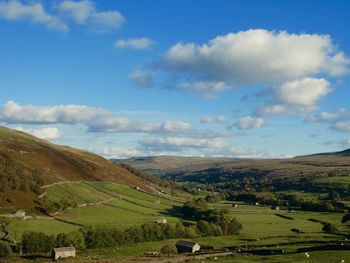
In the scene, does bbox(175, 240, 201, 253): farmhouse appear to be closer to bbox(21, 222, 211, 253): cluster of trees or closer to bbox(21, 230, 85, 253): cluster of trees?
bbox(21, 222, 211, 253): cluster of trees

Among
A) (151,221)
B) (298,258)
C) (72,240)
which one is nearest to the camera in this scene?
(298,258)

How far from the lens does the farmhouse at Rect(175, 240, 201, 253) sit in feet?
386

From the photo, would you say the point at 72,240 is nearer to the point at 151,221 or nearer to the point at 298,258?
the point at 151,221

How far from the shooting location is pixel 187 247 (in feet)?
392

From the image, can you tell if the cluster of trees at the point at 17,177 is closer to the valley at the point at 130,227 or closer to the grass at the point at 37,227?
the valley at the point at 130,227

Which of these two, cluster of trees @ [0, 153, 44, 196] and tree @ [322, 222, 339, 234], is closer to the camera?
tree @ [322, 222, 339, 234]

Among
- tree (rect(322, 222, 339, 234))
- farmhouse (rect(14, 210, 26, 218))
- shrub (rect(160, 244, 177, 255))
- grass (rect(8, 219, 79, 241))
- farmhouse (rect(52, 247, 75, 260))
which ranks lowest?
tree (rect(322, 222, 339, 234))

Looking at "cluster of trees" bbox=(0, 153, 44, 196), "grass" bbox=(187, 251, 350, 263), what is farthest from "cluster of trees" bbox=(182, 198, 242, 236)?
"cluster of trees" bbox=(0, 153, 44, 196)

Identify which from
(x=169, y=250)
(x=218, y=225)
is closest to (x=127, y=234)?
(x=169, y=250)

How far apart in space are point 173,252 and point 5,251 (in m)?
39.7

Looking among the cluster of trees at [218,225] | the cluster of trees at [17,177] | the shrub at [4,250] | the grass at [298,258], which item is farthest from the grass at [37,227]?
the grass at [298,258]

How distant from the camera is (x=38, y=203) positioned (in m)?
161

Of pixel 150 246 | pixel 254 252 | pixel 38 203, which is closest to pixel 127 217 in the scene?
pixel 38 203

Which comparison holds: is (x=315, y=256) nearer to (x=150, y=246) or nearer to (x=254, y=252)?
(x=254, y=252)
